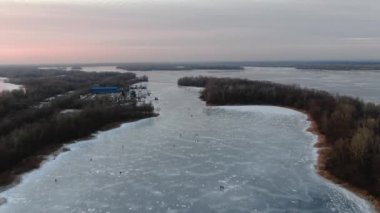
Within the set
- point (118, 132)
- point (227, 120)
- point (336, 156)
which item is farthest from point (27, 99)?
point (336, 156)

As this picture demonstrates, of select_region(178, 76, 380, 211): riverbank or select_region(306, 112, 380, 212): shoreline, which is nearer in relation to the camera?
select_region(306, 112, 380, 212): shoreline

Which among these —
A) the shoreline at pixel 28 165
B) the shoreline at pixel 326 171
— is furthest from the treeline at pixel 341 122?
the shoreline at pixel 28 165

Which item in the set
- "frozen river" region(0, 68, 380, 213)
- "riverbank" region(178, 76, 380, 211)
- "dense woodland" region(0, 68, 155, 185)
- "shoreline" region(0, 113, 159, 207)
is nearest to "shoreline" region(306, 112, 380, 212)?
"riverbank" region(178, 76, 380, 211)

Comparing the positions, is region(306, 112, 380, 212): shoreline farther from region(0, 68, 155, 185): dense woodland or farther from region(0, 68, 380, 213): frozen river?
region(0, 68, 155, 185): dense woodland

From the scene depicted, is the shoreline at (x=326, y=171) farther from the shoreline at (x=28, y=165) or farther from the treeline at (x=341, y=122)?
the shoreline at (x=28, y=165)

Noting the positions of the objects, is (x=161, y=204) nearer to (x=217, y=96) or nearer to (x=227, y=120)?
(x=227, y=120)

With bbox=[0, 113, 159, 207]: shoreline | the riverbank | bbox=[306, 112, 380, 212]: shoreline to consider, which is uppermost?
the riverbank

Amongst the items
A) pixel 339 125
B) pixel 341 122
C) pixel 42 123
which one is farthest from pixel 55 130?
pixel 341 122
